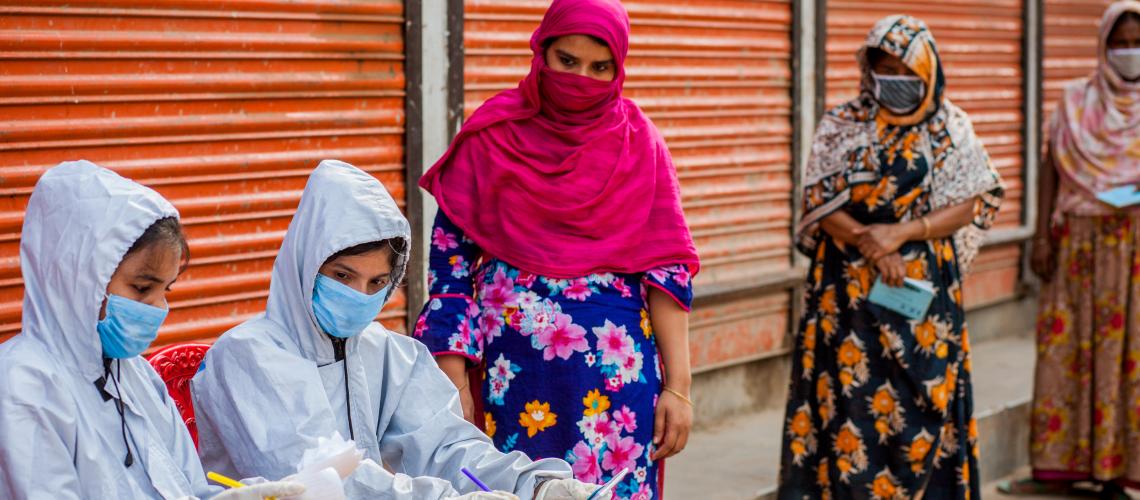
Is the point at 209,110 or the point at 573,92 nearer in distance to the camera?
the point at 573,92

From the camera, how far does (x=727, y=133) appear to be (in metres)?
6.79

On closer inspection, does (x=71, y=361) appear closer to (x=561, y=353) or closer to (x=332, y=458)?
(x=332, y=458)

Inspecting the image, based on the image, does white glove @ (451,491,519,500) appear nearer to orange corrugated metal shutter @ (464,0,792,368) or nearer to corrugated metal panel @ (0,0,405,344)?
corrugated metal panel @ (0,0,405,344)

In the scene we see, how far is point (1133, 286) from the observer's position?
5996 mm

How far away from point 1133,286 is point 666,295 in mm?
3109

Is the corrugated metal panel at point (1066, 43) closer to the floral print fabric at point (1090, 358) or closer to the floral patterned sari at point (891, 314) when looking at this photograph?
the floral print fabric at point (1090, 358)

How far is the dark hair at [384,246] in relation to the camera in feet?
9.36

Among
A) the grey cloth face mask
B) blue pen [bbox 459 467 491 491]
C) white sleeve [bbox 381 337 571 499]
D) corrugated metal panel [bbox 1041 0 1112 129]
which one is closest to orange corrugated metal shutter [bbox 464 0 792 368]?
the grey cloth face mask

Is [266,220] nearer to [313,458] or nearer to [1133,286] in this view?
[313,458]

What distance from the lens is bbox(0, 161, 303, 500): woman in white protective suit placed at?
93.4 inches

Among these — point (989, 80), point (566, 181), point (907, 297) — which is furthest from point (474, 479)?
point (989, 80)

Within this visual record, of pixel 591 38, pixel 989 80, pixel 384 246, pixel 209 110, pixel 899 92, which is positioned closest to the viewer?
pixel 384 246

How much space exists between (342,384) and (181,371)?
46 centimetres

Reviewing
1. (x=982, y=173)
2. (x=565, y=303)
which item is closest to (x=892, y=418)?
(x=982, y=173)
